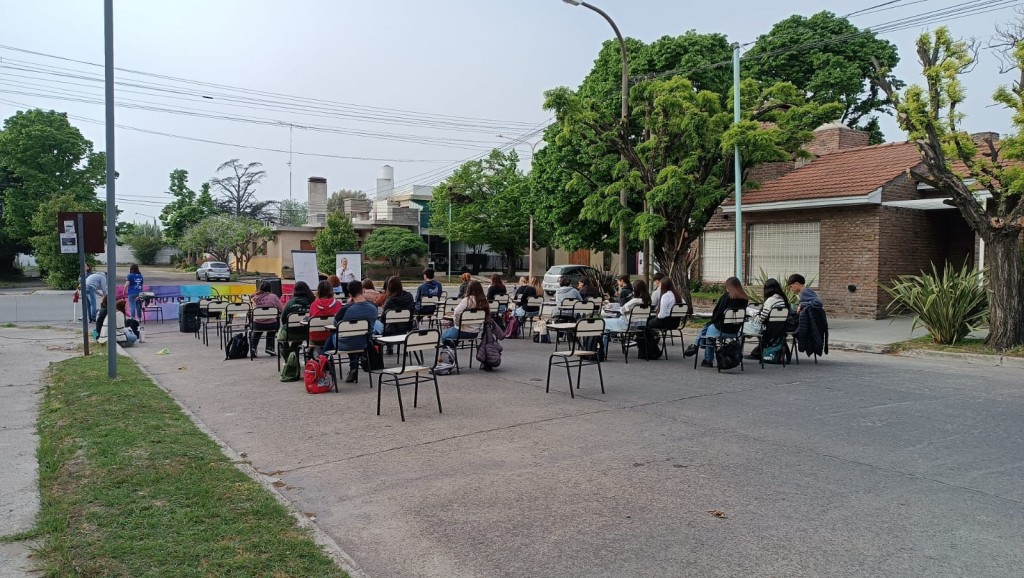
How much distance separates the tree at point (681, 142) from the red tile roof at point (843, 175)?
2.41m

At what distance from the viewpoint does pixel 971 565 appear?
159 inches

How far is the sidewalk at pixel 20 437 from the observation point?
434 cm

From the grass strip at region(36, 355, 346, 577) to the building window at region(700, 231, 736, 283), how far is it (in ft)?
67.7

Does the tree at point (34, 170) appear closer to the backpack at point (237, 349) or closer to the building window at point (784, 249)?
the backpack at point (237, 349)

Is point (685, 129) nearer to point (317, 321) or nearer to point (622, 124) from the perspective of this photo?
point (622, 124)

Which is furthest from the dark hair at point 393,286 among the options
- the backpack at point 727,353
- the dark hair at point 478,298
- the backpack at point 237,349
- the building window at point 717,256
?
the building window at point 717,256

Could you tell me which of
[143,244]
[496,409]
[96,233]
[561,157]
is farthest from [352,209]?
[496,409]

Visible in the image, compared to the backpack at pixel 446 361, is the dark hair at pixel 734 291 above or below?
above

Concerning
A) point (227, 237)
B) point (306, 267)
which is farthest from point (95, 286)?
point (227, 237)

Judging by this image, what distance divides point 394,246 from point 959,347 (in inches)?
1550

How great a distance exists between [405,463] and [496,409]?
2.33 meters

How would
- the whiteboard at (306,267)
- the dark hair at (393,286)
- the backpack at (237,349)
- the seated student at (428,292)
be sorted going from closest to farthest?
the dark hair at (393,286)
the backpack at (237,349)
the seated student at (428,292)
the whiteboard at (306,267)

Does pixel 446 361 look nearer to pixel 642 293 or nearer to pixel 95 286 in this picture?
pixel 642 293

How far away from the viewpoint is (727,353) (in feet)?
36.7
